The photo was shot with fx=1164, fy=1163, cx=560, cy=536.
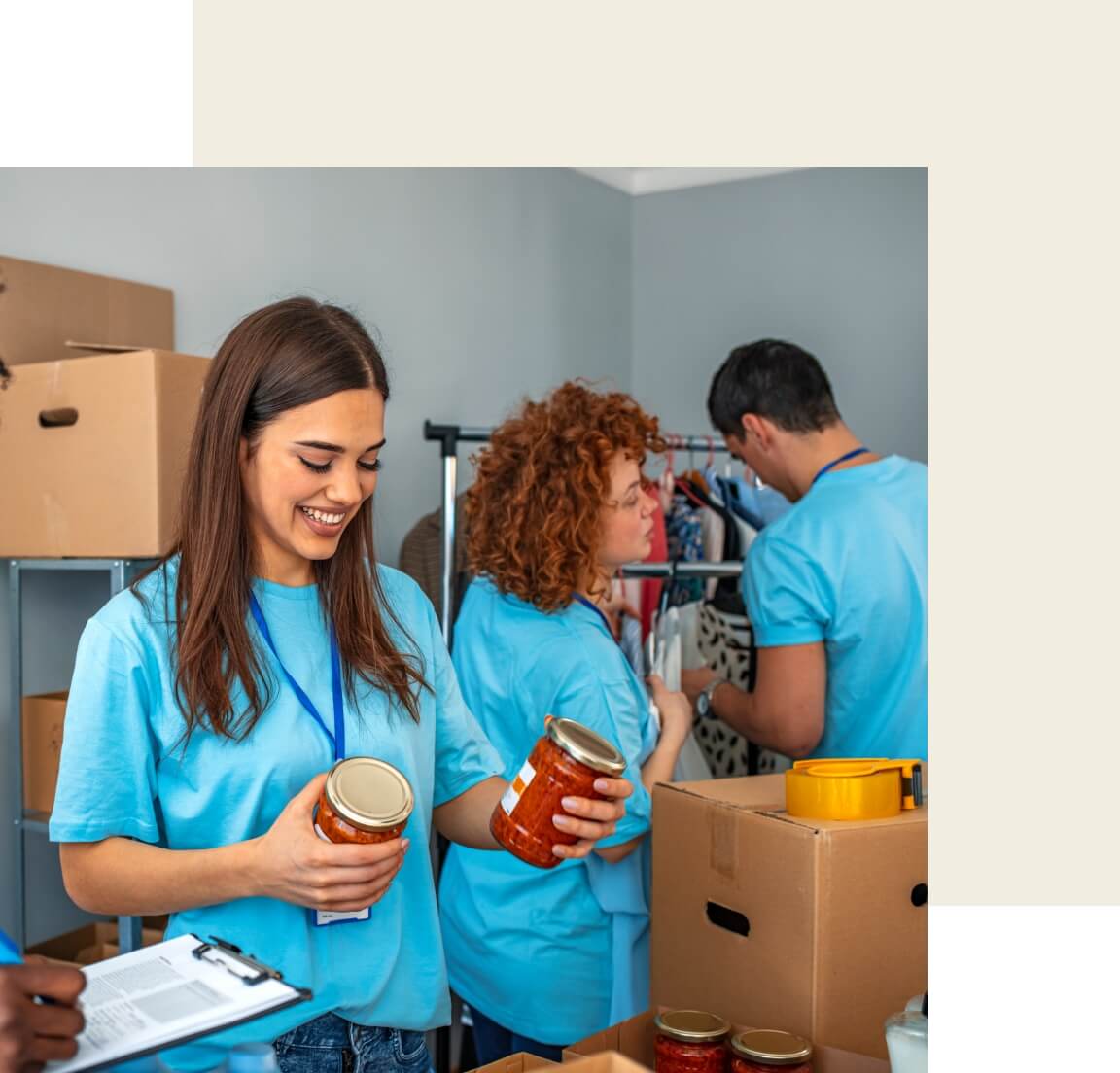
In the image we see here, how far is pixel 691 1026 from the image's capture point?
1.17 meters

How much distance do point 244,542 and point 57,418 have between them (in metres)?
1.05

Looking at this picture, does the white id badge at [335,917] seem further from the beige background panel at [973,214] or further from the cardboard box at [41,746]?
the cardboard box at [41,746]

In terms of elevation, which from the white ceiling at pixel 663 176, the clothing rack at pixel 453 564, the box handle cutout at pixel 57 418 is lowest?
the clothing rack at pixel 453 564

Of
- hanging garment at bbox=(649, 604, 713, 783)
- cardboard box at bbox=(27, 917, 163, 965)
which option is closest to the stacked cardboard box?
cardboard box at bbox=(27, 917, 163, 965)

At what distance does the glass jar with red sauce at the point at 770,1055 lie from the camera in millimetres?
1103

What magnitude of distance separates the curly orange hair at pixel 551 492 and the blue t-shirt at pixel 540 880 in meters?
0.06

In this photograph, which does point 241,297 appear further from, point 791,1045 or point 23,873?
point 791,1045

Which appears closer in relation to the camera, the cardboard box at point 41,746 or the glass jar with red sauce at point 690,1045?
the glass jar with red sauce at point 690,1045

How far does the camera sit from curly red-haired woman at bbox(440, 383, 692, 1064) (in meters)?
1.76

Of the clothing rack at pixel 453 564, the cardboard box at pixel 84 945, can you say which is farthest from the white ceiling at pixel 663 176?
the cardboard box at pixel 84 945

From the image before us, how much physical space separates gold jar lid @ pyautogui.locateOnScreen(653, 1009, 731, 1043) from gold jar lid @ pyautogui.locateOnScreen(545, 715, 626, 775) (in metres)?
0.27

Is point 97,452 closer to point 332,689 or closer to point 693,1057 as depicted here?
point 332,689

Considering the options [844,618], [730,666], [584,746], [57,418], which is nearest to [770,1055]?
[584,746]

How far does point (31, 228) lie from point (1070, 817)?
224 cm
